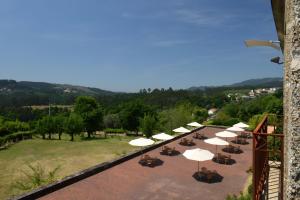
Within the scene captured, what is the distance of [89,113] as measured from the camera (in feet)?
205

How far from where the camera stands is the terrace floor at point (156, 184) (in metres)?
14.3

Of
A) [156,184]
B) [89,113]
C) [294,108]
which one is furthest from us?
[89,113]

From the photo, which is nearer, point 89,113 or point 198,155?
point 198,155

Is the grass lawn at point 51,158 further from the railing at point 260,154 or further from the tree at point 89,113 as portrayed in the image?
the railing at point 260,154

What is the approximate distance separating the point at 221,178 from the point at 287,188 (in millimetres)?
15965

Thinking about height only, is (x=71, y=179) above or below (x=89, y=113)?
below

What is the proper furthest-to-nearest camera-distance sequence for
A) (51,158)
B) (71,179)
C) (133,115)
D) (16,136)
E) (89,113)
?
(133,115) → (89,113) → (16,136) → (51,158) → (71,179)

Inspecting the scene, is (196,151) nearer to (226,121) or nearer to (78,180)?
(78,180)

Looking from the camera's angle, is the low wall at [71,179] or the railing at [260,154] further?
the low wall at [71,179]

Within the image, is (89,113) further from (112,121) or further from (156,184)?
(156,184)

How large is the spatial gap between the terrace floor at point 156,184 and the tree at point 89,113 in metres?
42.6

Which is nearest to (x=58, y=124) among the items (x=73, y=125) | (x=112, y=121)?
(x=73, y=125)

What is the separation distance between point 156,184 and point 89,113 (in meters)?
48.6

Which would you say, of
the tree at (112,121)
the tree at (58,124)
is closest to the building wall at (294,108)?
the tree at (58,124)
